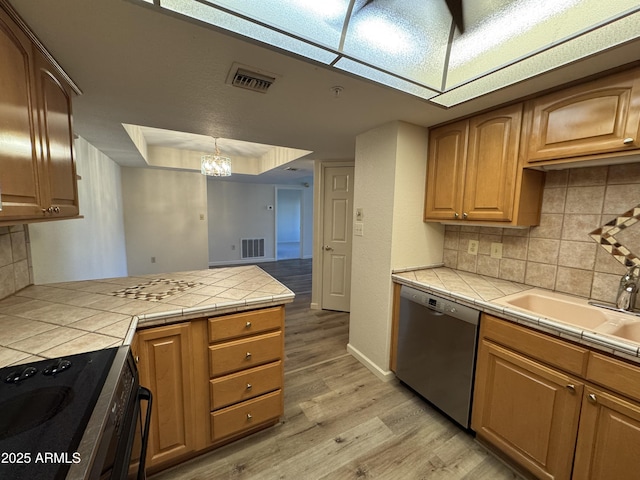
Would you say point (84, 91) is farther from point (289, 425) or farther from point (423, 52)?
point (289, 425)

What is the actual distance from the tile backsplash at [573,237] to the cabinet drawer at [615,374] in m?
0.63

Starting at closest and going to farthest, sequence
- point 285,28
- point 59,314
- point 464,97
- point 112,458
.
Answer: point 112,458, point 285,28, point 59,314, point 464,97

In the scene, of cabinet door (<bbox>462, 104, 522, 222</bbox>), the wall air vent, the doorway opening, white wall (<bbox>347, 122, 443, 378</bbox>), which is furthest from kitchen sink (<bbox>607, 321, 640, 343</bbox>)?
the doorway opening


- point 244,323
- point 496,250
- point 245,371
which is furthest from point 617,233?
point 245,371

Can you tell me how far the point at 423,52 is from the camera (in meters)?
1.37

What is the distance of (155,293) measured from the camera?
156cm

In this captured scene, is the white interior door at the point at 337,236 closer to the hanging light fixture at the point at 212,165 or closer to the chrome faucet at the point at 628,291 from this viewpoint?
the hanging light fixture at the point at 212,165

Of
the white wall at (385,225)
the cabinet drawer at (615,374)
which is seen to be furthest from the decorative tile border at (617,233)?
the white wall at (385,225)

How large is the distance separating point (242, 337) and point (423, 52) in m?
1.85

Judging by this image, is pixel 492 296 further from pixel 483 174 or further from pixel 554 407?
pixel 483 174

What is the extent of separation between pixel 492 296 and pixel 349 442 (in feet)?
4.20

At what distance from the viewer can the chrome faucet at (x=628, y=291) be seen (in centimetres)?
136

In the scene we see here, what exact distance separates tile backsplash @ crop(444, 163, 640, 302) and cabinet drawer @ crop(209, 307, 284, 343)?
5.67 ft

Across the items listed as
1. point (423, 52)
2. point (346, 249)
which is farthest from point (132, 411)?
point (346, 249)
